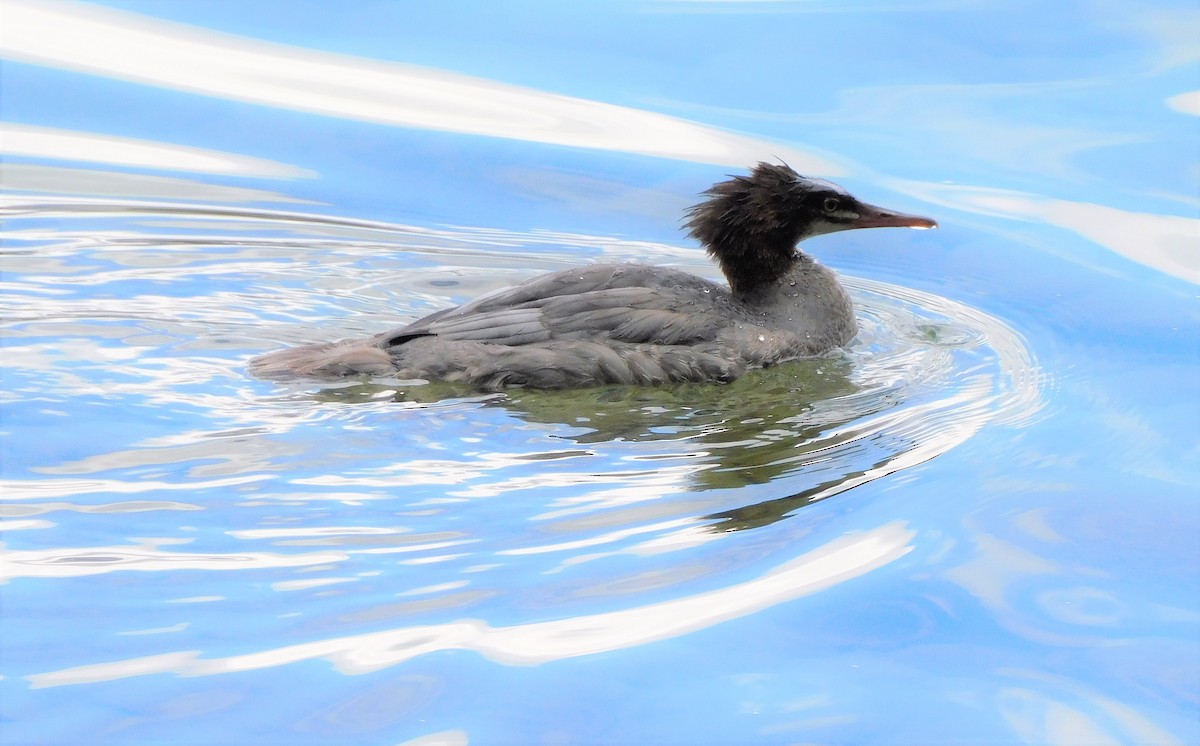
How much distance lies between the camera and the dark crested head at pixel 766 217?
768 cm

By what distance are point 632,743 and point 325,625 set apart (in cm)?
103

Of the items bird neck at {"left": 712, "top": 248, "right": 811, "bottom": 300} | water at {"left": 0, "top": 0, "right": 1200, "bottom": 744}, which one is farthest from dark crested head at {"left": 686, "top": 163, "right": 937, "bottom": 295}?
water at {"left": 0, "top": 0, "right": 1200, "bottom": 744}

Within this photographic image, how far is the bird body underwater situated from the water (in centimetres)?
15

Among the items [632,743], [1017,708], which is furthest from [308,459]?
[1017,708]

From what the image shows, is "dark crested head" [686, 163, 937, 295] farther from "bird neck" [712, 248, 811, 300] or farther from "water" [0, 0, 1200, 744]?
"water" [0, 0, 1200, 744]

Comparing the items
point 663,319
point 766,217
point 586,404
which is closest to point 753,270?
point 766,217

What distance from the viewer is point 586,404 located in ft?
22.1

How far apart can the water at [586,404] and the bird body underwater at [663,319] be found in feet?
0.48

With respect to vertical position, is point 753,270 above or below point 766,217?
below

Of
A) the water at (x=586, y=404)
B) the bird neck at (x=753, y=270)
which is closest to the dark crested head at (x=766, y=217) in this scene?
the bird neck at (x=753, y=270)

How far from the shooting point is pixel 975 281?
849cm

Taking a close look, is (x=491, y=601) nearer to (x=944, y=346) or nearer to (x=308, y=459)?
(x=308, y=459)

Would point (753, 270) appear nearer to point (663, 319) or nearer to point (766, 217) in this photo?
point (766, 217)

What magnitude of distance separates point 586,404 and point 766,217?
64.1 inches
